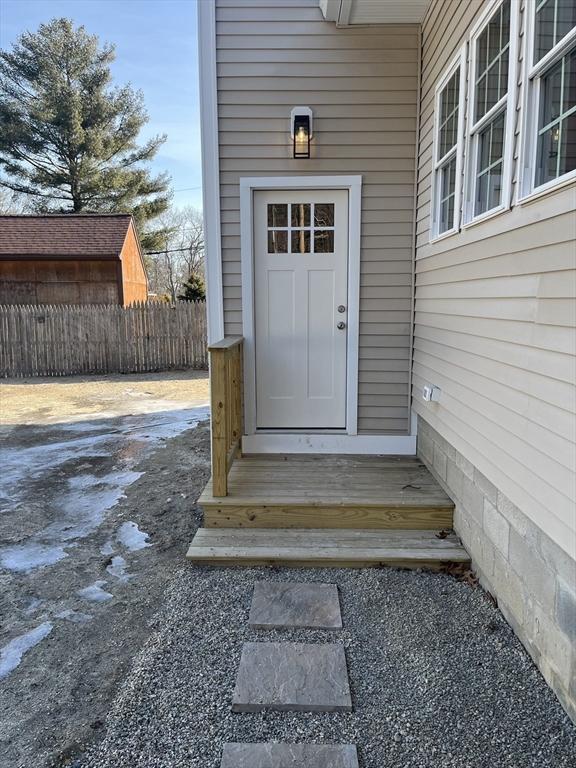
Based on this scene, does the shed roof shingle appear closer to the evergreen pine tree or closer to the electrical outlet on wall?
the evergreen pine tree

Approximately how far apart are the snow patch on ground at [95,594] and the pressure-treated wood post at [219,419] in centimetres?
79

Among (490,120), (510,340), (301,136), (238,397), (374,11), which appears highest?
(374,11)

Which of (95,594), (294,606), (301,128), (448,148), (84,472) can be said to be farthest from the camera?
(84,472)

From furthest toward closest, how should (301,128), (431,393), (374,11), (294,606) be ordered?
1. (301,128)
2. (374,11)
3. (431,393)
4. (294,606)

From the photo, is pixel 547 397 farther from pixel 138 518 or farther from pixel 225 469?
pixel 138 518

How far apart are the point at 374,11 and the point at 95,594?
394 centimetres

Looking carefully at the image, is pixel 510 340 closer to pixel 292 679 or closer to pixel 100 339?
pixel 292 679

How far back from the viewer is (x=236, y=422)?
3.73 m

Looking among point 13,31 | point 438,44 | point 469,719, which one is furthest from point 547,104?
point 13,31

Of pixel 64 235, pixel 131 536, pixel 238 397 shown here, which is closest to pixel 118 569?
pixel 131 536

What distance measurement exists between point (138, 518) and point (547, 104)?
3.24 m

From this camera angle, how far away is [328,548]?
2.80m

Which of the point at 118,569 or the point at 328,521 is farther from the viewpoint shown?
the point at 328,521

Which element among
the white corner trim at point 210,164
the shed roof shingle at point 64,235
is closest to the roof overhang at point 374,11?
the white corner trim at point 210,164
